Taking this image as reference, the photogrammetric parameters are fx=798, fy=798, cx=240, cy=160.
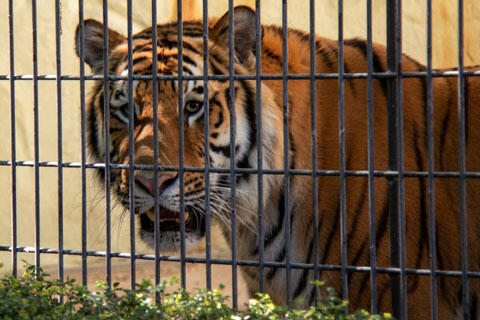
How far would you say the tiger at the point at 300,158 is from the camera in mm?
2637

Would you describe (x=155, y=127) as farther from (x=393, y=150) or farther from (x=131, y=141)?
(x=393, y=150)

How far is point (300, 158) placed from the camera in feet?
9.30

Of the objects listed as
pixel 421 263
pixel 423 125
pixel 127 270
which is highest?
pixel 423 125

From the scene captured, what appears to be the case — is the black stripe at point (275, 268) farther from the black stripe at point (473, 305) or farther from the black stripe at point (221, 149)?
the black stripe at point (473, 305)

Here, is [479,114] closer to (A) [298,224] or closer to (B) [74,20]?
(A) [298,224]

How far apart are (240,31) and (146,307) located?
1.22 meters

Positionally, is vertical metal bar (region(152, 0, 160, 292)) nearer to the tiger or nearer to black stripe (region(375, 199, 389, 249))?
the tiger

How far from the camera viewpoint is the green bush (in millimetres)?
1776

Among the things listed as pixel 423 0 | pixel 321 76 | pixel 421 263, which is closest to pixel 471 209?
pixel 421 263

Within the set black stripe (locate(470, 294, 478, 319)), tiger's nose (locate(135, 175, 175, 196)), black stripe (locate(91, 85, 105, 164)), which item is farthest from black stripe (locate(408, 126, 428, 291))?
black stripe (locate(91, 85, 105, 164))

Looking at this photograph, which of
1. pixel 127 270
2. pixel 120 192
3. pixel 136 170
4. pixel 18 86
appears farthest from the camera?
pixel 127 270

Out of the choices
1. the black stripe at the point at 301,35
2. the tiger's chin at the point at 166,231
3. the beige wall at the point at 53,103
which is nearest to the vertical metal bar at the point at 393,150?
the tiger's chin at the point at 166,231

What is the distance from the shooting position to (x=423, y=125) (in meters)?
2.75

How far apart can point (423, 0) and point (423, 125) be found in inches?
146
